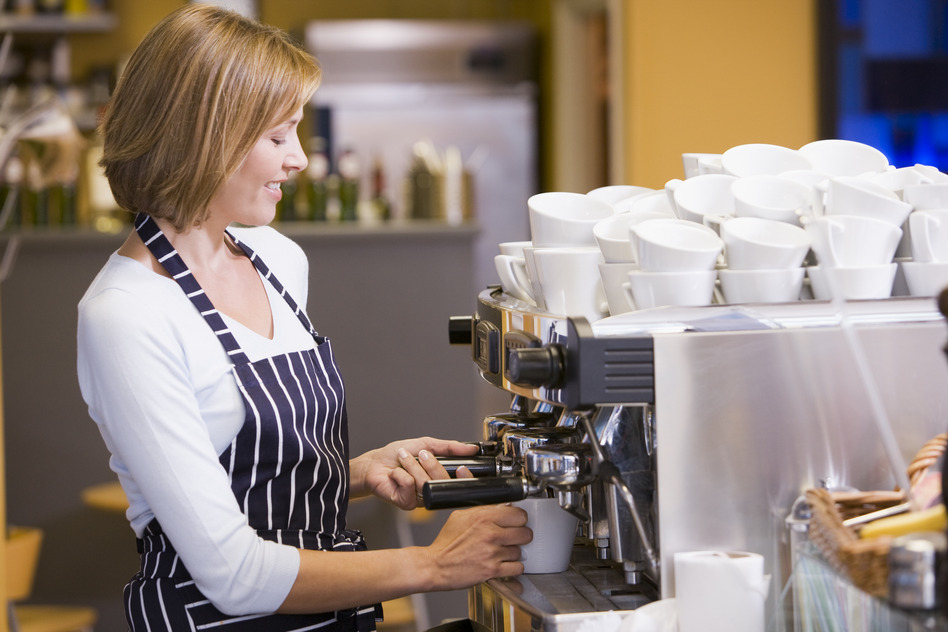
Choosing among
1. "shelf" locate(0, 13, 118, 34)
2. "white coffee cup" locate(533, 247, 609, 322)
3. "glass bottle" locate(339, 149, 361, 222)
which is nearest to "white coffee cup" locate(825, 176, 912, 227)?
"white coffee cup" locate(533, 247, 609, 322)

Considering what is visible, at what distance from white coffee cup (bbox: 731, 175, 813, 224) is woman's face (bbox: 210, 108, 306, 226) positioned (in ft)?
1.51

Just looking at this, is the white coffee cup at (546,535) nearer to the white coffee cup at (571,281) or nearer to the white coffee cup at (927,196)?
the white coffee cup at (571,281)

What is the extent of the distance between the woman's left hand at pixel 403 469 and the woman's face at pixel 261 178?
0.31m

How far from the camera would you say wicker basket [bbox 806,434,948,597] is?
0.68 m

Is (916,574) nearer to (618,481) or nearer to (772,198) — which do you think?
(618,481)

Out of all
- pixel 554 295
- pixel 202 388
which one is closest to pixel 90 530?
pixel 202 388

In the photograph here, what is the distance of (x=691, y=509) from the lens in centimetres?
90

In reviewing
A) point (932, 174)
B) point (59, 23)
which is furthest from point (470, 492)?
point (59, 23)

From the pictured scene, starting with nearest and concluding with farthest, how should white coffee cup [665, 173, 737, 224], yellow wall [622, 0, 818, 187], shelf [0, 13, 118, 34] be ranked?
white coffee cup [665, 173, 737, 224]
yellow wall [622, 0, 818, 187]
shelf [0, 13, 118, 34]

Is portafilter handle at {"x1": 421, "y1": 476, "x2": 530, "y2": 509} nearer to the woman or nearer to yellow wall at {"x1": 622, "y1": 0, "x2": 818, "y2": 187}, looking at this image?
the woman

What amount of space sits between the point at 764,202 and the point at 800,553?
13.4 inches

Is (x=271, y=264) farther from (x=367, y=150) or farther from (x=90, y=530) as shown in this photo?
(x=367, y=150)

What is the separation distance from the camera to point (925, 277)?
966 millimetres

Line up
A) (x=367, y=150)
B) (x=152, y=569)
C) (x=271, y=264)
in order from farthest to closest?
(x=367, y=150) → (x=271, y=264) → (x=152, y=569)
